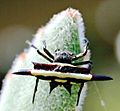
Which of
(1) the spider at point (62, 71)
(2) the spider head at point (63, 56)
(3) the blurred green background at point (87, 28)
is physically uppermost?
(3) the blurred green background at point (87, 28)

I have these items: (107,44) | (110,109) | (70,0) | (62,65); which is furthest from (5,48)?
(62,65)

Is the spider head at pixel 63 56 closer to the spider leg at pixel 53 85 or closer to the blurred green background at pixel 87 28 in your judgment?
the spider leg at pixel 53 85

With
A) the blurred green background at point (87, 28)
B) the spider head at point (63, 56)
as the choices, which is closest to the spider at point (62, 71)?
the spider head at point (63, 56)

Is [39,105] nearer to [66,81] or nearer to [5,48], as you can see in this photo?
[66,81]

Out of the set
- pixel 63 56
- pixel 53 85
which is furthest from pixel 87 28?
pixel 53 85

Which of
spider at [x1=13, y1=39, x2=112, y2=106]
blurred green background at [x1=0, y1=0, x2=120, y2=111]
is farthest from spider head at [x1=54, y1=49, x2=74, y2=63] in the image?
blurred green background at [x1=0, y1=0, x2=120, y2=111]

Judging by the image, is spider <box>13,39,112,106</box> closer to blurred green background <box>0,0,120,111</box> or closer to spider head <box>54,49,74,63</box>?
spider head <box>54,49,74,63</box>
